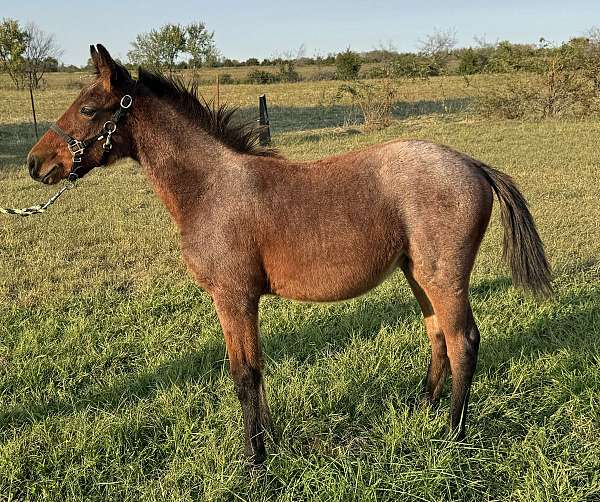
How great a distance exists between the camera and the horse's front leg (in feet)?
9.05

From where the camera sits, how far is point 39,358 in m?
3.79

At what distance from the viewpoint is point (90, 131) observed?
9.26ft

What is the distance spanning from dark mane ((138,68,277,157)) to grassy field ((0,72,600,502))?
63.9 inches

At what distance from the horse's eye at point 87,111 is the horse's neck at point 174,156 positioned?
235mm

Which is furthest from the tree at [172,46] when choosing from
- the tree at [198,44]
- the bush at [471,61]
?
the bush at [471,61]

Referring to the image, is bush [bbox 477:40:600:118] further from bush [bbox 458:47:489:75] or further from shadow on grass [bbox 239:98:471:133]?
bush [bbox 458:47:489:75]

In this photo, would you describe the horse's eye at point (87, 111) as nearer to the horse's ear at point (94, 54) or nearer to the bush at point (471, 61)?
the horse's ear at point (94, 54)

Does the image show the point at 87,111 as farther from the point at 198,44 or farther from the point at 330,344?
the point at 198,44

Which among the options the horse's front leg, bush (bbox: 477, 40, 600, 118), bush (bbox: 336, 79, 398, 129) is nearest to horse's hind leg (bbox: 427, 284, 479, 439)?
the horse's front leg

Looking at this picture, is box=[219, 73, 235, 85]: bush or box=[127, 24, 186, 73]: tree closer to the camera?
box=[127, 24, 186, 73]: tree

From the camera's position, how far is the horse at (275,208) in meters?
2.74

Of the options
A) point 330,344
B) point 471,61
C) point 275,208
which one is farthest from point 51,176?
point 471,61

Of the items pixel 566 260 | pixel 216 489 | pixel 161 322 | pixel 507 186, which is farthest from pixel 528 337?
pixel 161 322

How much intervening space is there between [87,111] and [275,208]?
1.19m
